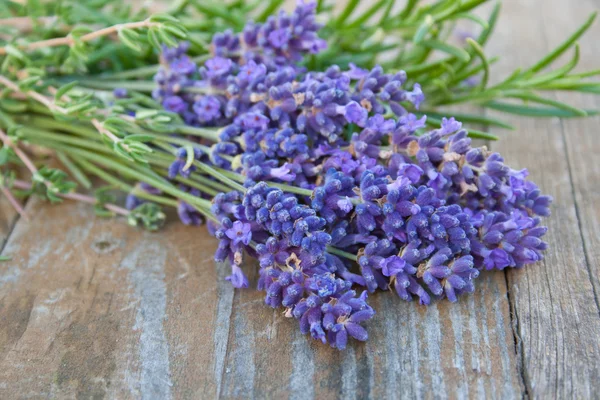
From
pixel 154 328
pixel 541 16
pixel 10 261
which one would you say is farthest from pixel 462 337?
pixel 541 16

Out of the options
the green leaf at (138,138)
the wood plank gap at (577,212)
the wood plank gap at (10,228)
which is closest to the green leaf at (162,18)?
the green leaf at (138,138)

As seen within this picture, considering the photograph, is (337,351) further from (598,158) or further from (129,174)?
(598,158)

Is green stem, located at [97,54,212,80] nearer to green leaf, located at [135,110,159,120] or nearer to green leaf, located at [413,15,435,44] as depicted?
green leaf, located at [135,110,159,120]

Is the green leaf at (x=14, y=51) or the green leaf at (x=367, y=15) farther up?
the green leaf at (x=367, y=15)

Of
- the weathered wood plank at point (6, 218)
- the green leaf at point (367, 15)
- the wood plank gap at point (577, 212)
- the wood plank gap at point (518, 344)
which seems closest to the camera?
the wood plank gap at point (518, 344)

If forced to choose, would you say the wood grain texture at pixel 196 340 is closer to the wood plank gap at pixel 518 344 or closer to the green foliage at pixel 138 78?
the wood plank gap at pixel 518 344
